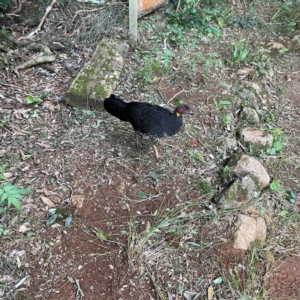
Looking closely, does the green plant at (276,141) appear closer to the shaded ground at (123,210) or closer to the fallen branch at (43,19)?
the shaded ground at (123,210)

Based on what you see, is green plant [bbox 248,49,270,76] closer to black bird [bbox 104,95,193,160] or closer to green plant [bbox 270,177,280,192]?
green plant [bbox 270,177,280,192]

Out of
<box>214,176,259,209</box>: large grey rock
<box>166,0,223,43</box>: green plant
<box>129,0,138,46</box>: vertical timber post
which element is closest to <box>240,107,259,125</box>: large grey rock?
<box>214,176,259,209</box>: large grey rock

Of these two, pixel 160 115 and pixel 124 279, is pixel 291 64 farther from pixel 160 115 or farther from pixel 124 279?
pixel 124 279

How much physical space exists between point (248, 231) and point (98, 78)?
98.9 inches

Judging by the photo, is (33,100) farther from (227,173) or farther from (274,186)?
(274,186)

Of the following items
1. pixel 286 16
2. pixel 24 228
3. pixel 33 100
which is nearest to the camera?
pixel 24 228

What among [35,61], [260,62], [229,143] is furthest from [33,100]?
[260,62]

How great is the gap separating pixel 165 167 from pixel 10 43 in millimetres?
2878

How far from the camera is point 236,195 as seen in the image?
3.36 meters

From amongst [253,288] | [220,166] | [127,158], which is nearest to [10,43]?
[127,158]

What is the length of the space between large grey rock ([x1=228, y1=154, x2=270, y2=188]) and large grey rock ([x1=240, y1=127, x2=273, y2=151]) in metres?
0.40

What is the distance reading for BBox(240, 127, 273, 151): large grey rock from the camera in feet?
13.4

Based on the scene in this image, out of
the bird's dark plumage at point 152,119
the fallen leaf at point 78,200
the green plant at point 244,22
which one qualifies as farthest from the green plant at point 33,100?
the green plant at point 244,22

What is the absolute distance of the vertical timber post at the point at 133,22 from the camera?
479cm
